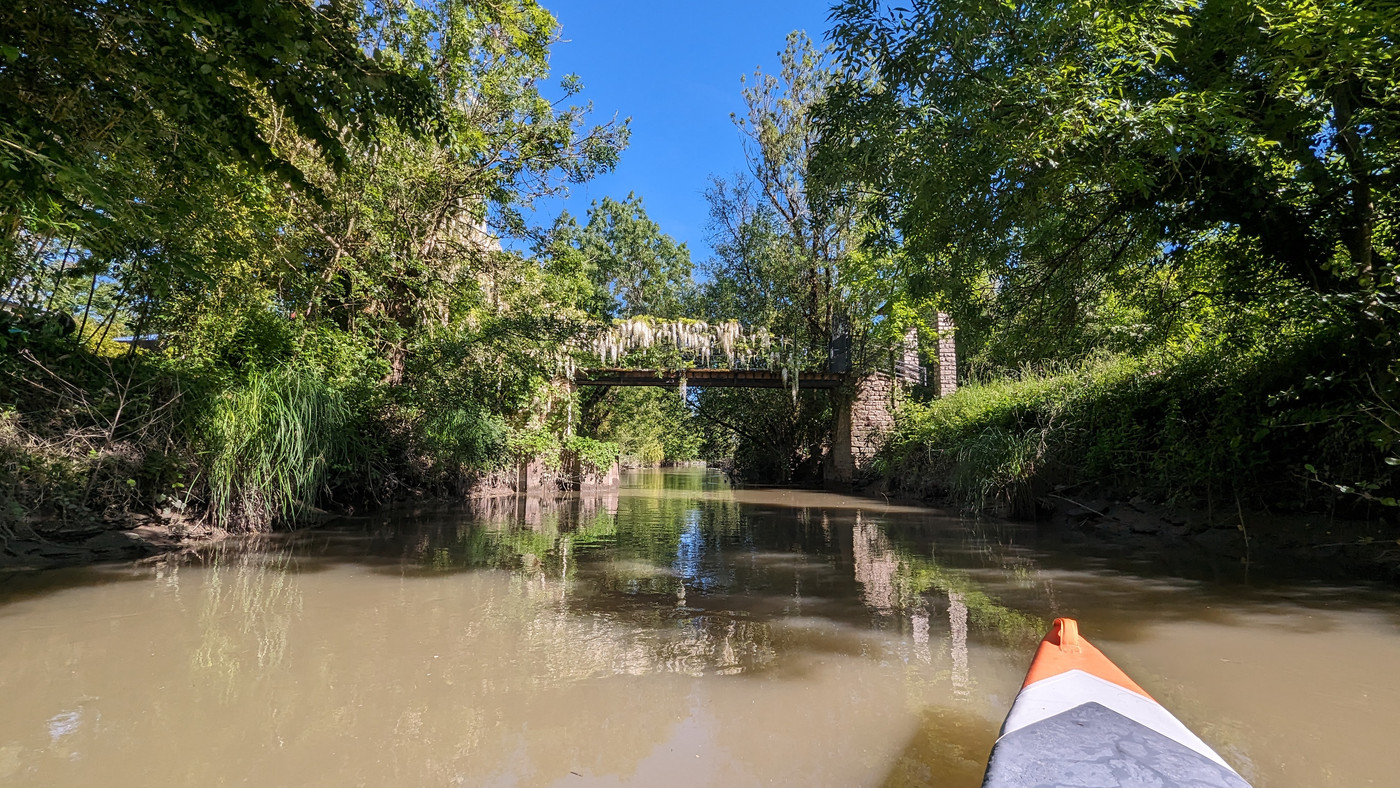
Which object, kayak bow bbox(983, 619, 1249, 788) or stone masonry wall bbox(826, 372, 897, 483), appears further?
stone masonry wall bbox(826, 372, 897, 483)

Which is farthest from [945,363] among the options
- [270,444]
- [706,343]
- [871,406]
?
[270,444]

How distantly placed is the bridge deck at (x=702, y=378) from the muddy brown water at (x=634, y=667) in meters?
10.7

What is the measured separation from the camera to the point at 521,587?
445cm

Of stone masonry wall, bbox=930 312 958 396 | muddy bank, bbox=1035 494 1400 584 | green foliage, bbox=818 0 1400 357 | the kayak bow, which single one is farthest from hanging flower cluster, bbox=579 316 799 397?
the kayak bow

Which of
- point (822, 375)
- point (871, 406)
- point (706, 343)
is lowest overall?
point (871, 406)

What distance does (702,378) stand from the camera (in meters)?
16.4

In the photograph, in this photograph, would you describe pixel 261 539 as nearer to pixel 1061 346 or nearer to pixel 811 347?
pixel 1061 346

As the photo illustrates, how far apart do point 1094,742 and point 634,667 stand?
71.8 inches

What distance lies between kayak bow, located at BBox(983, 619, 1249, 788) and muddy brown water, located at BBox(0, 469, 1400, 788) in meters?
0.34

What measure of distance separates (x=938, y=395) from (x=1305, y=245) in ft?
35.6

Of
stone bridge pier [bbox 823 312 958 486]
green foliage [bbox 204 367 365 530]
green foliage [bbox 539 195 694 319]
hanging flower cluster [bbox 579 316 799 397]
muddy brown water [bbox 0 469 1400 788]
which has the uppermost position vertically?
green foliage [bbox 539 195 694 319]

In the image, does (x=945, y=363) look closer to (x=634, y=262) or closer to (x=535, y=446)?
(x=535, y=446)

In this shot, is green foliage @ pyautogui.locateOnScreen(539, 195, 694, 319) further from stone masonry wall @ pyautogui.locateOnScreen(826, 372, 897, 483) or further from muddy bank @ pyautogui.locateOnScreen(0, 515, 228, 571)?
muddy bank @ pyautogui.locateOnScreen(0, 515, 228, 571)

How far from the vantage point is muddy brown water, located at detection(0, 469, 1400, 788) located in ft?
6.53
